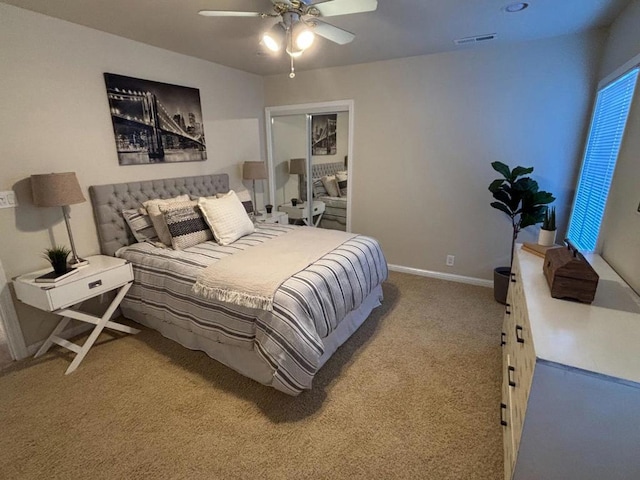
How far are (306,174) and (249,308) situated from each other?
2909mm

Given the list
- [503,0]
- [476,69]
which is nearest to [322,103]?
[476,69]

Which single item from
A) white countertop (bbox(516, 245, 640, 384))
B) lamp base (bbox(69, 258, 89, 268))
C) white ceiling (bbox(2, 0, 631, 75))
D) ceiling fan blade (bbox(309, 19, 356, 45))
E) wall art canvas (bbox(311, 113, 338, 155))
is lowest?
lamp base (bbox(69, 258, 89, 268))

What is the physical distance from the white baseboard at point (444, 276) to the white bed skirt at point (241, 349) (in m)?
1.05

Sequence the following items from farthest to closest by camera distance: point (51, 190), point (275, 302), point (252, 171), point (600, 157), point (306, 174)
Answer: point (306, 174), point (252, 171), point (600, 157), point (51, 190), point (275, 302)

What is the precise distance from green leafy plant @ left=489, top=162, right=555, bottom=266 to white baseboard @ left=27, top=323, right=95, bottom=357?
393 cm

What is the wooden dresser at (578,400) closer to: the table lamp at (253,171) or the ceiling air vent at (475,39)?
the ceiling air vent at (475,39)

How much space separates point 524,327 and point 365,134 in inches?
119

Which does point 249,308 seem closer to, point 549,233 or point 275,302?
point 275,302

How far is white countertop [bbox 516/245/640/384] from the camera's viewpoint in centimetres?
104

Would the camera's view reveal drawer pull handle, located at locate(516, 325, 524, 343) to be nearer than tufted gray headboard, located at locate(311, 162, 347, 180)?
Yes

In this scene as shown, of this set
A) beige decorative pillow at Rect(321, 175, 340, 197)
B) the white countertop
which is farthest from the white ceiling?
the white countertop

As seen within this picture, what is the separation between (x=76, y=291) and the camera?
2213 millimetres

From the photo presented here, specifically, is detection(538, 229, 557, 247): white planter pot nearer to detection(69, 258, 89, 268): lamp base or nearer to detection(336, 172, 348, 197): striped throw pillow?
detection(336, 172, 348, 197): striped throw pillow

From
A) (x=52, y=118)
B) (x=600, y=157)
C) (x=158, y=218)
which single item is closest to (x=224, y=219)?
(x=158, y=218)
